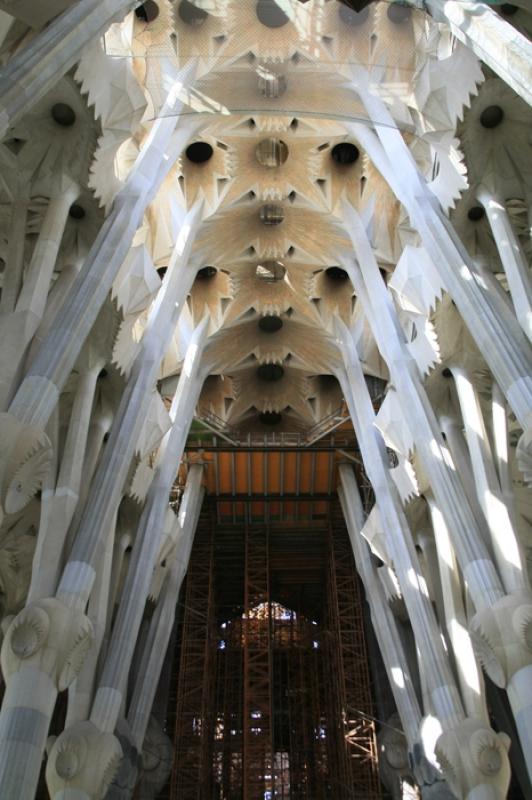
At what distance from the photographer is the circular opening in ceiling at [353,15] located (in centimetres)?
1650

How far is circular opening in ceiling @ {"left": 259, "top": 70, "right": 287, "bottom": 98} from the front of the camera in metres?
17.8

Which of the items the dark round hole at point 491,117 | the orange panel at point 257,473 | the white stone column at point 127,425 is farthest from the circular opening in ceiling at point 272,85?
the orange panel at point 257,473

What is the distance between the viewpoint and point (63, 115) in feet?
40.9

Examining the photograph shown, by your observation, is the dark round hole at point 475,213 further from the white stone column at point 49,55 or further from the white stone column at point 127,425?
the white stone column at point 127,425

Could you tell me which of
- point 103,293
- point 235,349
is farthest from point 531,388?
point 235,349

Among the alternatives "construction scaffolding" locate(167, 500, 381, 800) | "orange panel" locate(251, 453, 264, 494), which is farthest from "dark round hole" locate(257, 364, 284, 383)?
"construction scaffolding" locate(167, 500, 381, 800)

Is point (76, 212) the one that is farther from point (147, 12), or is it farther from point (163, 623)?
point (163, 623)

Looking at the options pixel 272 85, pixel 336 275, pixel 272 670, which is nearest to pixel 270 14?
pixel 272 85

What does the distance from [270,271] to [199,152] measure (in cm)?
418

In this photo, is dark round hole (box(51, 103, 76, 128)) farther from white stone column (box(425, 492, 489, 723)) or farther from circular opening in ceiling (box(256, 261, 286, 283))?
circular opening in ceiling (box(256, 261, 286, 283))

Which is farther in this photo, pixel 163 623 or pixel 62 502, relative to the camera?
pixel 163 623

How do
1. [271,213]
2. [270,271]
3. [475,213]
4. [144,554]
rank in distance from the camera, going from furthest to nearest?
[270,271] → [271,213] → [144,554] → [475,213]

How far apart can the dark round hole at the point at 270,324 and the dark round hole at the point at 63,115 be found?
1307cm

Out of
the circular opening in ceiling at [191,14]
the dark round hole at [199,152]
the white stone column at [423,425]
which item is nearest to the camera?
the white stone column at [423,425]
